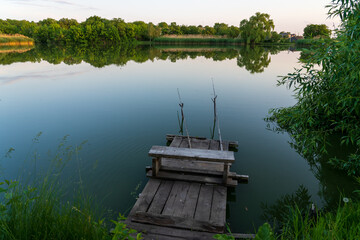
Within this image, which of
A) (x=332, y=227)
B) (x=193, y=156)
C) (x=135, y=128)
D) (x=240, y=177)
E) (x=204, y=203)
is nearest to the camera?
(x=332, y=227)

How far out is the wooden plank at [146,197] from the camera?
483cm

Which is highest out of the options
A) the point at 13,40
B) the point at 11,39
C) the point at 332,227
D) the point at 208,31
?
the point at 208,31

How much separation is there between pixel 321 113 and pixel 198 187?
4193 mm

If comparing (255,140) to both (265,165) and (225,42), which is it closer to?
(265,165)

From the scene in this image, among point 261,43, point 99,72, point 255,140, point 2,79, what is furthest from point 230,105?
point 261,43

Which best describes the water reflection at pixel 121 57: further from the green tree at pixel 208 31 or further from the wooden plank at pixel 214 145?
the green tree at pixel 208 31

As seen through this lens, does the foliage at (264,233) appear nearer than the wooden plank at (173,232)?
Yes

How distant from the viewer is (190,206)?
4902mm

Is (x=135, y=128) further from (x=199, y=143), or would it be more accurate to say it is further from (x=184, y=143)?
(x=199, y=143)

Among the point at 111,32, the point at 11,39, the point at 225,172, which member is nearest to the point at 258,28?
the point at 111,32

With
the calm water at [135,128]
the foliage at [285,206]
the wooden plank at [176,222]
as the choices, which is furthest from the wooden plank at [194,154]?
the wooden plank at [176,222]

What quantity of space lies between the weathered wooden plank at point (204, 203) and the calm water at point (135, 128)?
0.67 meters

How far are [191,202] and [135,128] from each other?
5.86 m

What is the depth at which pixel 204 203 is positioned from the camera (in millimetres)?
5023
